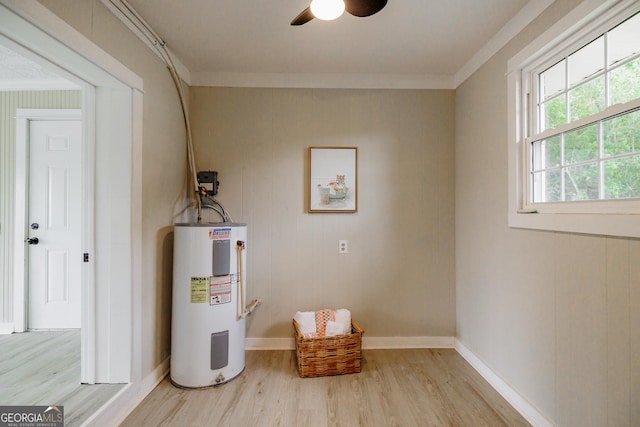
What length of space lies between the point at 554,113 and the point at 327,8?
1441mm

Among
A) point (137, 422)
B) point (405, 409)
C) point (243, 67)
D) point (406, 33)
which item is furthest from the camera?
point (243, 67)

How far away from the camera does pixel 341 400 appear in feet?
6.22

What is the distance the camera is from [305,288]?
2.61 m

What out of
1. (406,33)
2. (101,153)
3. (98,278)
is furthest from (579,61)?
(98,278)

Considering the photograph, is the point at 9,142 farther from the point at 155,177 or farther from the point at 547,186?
the point at 547,186

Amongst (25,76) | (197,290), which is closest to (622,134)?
(197,290)

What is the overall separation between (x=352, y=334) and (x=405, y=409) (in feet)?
1.90

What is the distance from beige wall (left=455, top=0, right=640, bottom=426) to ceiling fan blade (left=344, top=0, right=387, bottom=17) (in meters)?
1.01

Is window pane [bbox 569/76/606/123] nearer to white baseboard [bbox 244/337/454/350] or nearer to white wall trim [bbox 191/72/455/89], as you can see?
white wall trim [bbox 191/72/455/89]

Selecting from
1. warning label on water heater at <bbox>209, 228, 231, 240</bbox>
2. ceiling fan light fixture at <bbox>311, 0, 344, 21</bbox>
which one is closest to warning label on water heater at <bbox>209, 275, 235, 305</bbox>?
warning label on water heater at <bbox>209, 228, 231, 240</bbox>

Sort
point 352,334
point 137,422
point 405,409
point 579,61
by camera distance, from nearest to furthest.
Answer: point 579,61 → point 137,422 → point 405,409 → point 352,334

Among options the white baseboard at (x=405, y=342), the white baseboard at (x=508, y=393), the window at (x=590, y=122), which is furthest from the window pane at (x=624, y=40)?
the white baseboard at (x=405, y=342)

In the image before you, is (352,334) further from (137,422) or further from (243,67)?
(243,67)

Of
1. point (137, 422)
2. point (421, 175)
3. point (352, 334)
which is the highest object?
point (421, 175)
